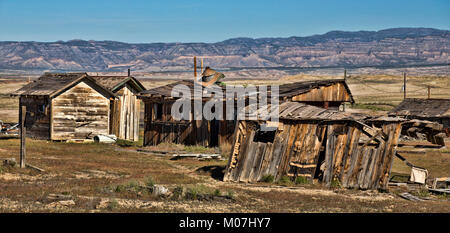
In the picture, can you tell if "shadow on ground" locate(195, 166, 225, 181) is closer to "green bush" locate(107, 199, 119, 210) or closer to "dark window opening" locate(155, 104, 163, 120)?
"green bush" locate(107, 199, 119, 210)

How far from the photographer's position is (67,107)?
35.8 meters

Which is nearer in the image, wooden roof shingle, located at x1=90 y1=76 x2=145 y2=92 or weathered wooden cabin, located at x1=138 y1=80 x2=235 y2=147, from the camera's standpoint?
weathered wooden cabin, located at x1=138 y1=80 x2=235 y2=147

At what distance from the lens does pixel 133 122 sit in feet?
131

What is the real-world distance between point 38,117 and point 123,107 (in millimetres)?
5329

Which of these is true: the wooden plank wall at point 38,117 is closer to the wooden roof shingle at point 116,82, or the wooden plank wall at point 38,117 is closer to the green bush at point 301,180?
the wooden roof shingle at point 116,82

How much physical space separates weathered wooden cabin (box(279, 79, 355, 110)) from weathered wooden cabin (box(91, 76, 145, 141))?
11049 mm

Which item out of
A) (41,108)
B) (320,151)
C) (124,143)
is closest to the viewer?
(320,151)

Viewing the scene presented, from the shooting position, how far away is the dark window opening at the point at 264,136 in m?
23.7

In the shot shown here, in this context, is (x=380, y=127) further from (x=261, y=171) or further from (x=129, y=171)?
(x=129, y=171)

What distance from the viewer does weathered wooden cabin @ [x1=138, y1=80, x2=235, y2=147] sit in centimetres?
3142

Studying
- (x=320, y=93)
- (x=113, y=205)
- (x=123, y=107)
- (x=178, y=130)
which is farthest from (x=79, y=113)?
(x=113, y=205)

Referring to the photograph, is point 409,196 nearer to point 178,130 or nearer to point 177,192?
point 177,192

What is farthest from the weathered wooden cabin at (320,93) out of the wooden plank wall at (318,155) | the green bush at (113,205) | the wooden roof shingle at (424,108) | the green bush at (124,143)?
the green bush at (113,205)

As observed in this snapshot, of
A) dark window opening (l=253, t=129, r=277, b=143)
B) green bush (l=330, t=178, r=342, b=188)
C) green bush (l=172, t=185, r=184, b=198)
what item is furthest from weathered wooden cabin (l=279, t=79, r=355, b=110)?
green bush (l=172, t=185, r=184, b=198)
